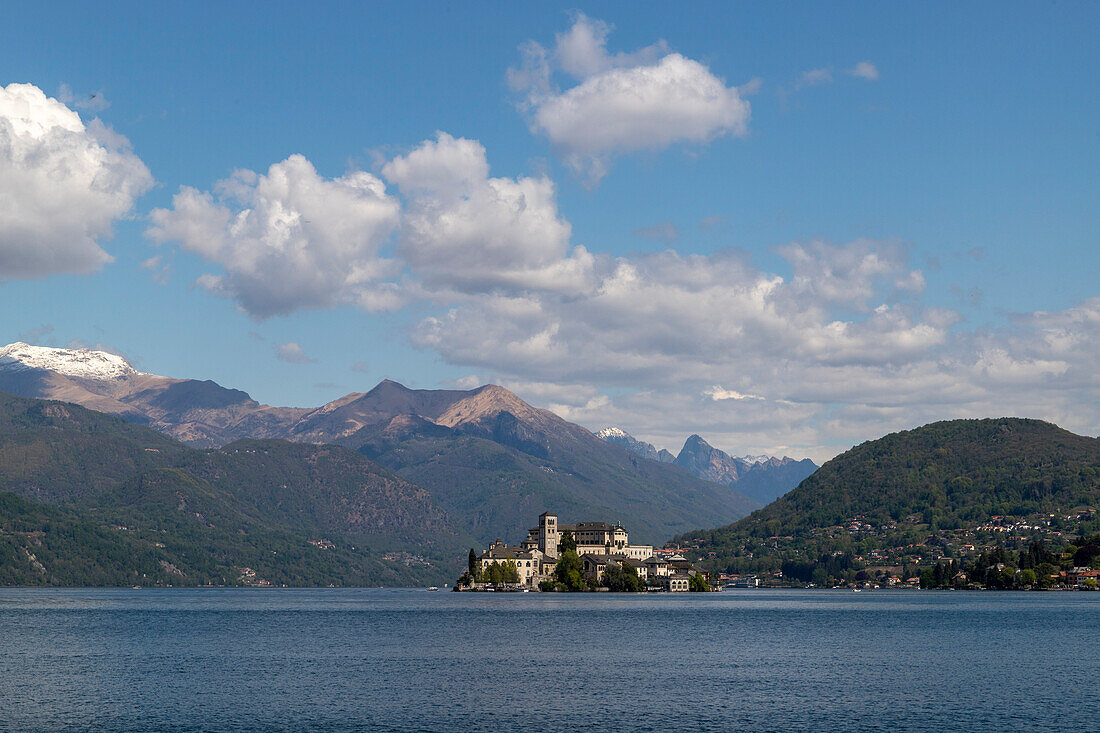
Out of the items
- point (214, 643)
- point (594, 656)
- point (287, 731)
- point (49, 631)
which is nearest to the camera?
point (287, 731)

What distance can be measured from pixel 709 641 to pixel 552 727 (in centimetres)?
6871

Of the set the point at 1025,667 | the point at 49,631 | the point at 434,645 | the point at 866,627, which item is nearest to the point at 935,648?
the point at 1025,667

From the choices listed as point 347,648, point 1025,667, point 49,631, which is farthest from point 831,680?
point 49,631

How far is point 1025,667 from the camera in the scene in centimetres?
10494

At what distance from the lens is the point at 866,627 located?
16425 centimetres

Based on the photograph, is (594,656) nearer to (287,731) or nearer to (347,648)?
(347,648)

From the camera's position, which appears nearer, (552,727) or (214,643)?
(552,727)

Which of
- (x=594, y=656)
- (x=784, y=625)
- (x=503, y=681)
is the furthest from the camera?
(x=784, y=625)

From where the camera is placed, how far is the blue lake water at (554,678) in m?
73.7

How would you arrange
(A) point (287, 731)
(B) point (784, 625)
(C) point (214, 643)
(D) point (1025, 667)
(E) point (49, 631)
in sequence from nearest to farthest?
1. (A) point (287, 731)
2. (D) point (1025, 667)
3. (C) point (214, 643)
4. (E) point (49, 631)
5. (B) point (784, 625)

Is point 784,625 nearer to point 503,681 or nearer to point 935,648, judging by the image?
point 935,648

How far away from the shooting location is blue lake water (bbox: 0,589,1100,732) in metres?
73.7

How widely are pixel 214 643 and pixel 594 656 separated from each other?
4963 centimetres

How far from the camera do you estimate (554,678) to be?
95.9 metres
